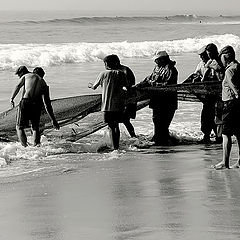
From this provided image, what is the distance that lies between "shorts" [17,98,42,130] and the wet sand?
3.30ft

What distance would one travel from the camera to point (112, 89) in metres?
10.8

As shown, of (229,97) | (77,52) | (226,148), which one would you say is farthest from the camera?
(77,52)

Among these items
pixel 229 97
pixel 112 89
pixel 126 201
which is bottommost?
pixel 126 201

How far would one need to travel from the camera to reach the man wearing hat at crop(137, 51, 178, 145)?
444 inches

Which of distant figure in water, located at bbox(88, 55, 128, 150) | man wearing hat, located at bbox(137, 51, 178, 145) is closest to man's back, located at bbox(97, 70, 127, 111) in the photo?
distant figure in water, located at bbox(88, 55, 128, 150)

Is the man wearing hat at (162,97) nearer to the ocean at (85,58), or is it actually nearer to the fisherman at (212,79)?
the fisherman at (212,79)

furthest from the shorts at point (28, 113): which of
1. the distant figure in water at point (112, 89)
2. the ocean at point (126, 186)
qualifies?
the distant figure in water at point (112, 89)

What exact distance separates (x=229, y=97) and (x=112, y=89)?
227 cm

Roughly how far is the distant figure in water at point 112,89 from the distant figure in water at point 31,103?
0.71 meters

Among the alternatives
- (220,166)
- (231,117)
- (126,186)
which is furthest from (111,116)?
(126,186)

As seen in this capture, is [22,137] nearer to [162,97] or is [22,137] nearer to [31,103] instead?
[31,103]

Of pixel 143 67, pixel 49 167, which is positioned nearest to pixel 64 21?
pixel 143 67

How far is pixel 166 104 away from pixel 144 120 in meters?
2.80

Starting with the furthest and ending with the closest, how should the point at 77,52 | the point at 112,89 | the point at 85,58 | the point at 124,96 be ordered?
the point at 77,52, the point at 85,58, the point at 124,96, the point at 112,89
